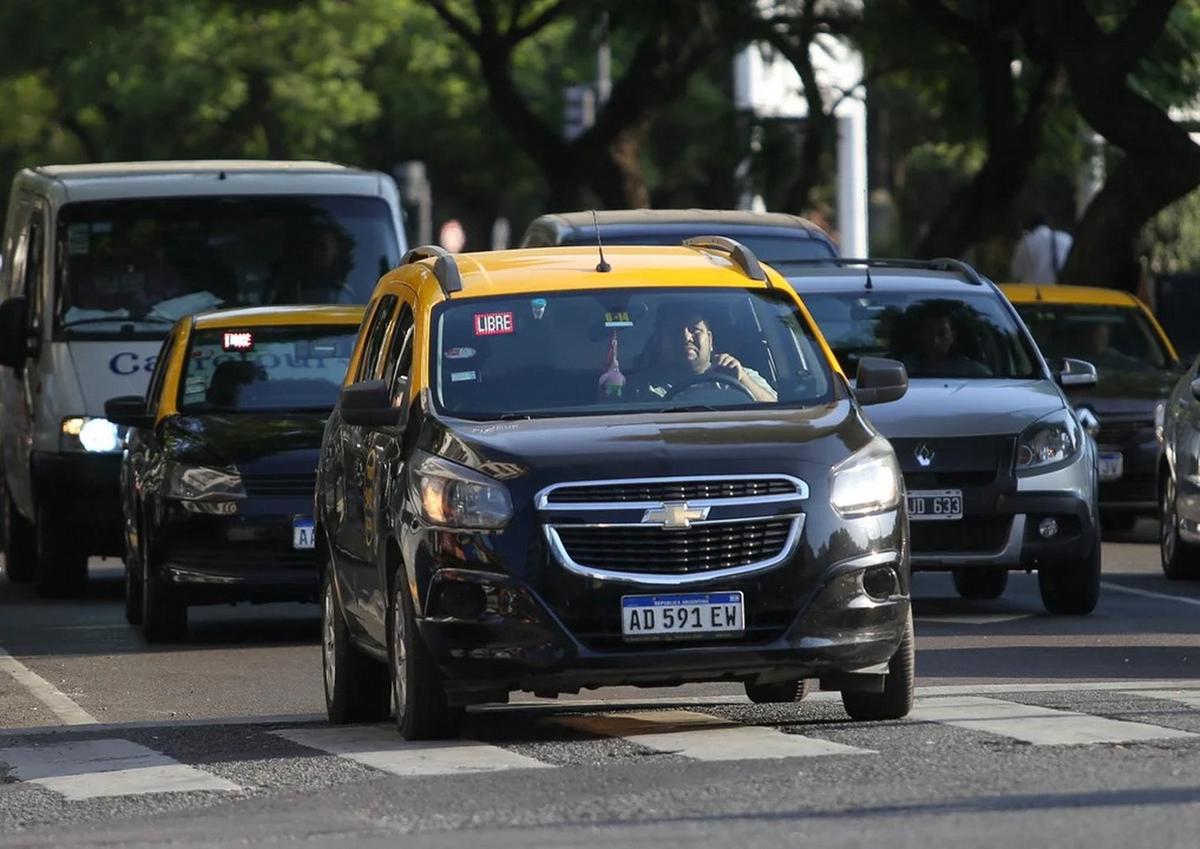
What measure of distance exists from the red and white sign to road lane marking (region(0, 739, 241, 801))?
6.09ft

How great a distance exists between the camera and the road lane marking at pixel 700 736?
9.51 metres

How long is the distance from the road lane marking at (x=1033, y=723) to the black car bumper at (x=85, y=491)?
8122 mm

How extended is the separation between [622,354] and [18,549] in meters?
10.6

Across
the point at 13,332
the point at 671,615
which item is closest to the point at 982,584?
the point at 13,332

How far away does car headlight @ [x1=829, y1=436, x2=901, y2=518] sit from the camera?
9.93 m

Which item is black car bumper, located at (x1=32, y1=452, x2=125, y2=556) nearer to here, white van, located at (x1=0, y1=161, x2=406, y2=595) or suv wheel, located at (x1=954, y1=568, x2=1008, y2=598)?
white van, located at (x1=0, y1=161, x2=406, y2=595)

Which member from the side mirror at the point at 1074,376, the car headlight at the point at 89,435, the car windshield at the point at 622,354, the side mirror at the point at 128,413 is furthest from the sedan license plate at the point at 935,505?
the car headlight at the point at 89,435

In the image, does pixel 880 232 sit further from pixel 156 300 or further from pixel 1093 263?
pixel 156 300

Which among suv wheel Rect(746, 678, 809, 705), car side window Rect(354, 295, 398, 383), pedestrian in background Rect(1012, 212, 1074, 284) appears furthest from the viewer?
pedestrian in background Rect(1012, 212, 1074, 284)

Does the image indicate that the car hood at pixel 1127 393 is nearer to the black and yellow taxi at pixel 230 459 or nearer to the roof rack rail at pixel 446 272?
the black and yellow taxi at pixel 230 459

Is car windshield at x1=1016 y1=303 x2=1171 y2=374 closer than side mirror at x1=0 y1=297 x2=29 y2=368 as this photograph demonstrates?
No

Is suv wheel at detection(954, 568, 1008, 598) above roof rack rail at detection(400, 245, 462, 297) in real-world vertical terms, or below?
below

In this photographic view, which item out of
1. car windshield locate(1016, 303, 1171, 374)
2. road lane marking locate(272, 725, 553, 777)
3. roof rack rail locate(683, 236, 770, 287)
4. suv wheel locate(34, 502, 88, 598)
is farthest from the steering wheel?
car windshield locate(1016, 303, 1171, 374)

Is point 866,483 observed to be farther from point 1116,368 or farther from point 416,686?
point 1116,368
